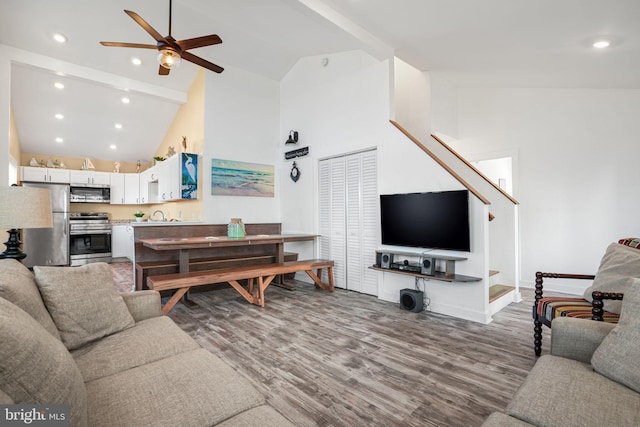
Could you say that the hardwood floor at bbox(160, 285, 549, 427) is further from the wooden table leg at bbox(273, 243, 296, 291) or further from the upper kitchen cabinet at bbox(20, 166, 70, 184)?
the upper kitchen cabinet at bbox(20, 166, 70, 184)

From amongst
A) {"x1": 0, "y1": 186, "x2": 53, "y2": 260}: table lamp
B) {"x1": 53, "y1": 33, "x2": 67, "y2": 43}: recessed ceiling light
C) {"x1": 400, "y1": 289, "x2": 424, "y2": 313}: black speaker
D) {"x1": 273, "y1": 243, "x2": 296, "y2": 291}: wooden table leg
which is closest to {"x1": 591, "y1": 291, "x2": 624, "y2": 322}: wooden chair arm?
{"x1": 400, "y1": 289, "x2": 424, "y2": 313}: black speaker

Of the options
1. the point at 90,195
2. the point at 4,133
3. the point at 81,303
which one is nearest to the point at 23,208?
the point at 81,303

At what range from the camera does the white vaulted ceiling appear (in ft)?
9.10

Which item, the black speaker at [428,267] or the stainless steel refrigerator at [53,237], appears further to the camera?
the stainless steel refrigerator at [53,237]

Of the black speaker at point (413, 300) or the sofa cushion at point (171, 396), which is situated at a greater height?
the sofa cushion at point (171, 396)

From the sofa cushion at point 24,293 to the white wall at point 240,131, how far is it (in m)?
3.44

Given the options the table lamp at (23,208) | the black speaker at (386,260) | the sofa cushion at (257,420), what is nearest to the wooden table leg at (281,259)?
the black speaker at (386,260)

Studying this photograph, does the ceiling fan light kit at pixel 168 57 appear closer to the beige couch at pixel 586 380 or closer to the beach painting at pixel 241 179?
the beach painting at pixel 241 179

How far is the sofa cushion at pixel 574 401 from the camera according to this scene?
Answer: 3.50 feet

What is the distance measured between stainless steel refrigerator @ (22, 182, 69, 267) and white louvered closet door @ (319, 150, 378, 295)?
18.0ft

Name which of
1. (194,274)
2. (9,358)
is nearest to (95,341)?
(9,358)

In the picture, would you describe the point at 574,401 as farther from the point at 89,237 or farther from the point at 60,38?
the point at 89,237

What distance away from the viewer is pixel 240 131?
544 cm

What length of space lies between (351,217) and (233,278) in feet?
6.35
